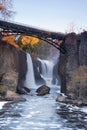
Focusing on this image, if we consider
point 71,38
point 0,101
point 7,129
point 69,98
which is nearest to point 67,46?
point 71,38

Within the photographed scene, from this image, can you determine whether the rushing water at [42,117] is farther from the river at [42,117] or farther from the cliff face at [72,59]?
the cliff face at [72,59]

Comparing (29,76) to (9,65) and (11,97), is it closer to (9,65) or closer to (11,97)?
(9,65)

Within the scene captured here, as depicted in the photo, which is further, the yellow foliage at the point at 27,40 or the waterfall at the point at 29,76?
the yellow foliage at the point at 27,40

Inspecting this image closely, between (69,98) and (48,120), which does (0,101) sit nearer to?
(69,98)

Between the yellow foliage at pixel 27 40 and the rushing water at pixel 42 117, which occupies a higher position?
the yellow foliage at pixel 27 40

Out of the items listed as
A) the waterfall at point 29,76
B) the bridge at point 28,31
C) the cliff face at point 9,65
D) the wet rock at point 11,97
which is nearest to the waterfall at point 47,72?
the waterfall at point 29,76

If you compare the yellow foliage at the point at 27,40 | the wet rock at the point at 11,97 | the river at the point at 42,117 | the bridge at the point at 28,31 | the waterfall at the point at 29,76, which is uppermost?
the yellow foliage at the point at 27,40

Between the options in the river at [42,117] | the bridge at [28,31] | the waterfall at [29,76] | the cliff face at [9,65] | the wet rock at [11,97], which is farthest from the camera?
the waterfall at [29,76]

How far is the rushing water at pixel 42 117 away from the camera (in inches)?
942

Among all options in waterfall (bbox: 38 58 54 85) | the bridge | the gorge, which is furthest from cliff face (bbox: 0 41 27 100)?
waterfall (bbox: 38 58 54 85)

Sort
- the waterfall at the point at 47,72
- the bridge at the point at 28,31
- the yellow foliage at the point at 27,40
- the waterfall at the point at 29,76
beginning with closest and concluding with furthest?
the bridge at the point at 28,31, the waterfall at the point at 29,76, the waterfall at the point at 47,72, the yellow foliage at the point at 27,40

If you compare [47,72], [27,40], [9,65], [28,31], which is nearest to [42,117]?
[9,65]

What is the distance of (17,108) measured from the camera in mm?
32062

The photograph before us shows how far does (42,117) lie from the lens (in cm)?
2762
